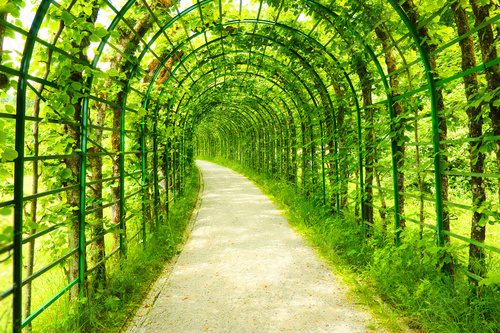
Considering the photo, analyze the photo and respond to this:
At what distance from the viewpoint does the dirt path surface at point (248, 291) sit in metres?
3.17

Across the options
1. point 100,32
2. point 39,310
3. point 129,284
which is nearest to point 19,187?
point 39,310

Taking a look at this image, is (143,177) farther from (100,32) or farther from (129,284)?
(100,32)

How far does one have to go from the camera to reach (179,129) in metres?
5.58

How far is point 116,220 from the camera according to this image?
509 centimetres

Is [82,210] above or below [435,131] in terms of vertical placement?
below

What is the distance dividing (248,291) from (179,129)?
117 inches

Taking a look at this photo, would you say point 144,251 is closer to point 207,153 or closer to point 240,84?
point 240,84

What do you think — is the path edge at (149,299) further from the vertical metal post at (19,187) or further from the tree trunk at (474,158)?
the tree trunk at (474,158)

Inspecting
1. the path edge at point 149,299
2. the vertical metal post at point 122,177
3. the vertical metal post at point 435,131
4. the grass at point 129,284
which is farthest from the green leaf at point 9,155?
the vertical metal post at point 435,131

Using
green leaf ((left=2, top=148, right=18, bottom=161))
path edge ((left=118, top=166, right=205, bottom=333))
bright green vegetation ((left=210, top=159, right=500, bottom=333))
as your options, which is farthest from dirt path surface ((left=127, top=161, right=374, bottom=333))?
green leaf ((left=2, top=148, right=18, bottom=161))

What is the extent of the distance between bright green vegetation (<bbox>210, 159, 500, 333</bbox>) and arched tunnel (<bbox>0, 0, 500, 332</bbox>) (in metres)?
0.19

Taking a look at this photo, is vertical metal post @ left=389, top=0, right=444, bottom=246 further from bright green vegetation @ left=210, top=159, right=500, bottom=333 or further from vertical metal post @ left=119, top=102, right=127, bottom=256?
vertical metal post @ left=119, top=102, right=127, bottom=256

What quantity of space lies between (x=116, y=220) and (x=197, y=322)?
8.35 feet

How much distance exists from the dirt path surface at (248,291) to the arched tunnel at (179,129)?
89 centimetres
